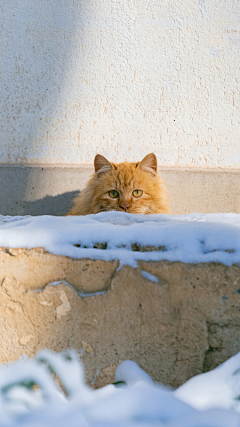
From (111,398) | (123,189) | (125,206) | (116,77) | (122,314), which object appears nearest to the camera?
(111,398)

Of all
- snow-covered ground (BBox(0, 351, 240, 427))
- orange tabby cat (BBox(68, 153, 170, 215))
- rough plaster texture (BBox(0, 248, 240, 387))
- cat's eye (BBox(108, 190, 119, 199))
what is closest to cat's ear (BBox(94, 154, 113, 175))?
orange tabby cat (BBox(68, 153, 170, 215))

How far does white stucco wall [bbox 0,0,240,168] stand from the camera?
2596 millimetres

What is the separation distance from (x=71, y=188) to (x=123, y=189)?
559 mm

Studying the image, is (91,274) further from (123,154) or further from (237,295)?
(123,154)

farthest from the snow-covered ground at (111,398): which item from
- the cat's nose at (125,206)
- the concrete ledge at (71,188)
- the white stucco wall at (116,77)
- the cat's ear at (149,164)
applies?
the white stucco wall at (116,77)

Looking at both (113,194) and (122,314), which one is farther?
(113,194)

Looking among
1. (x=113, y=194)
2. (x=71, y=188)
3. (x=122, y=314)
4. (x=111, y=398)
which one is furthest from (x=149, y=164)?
(x=111, y=398)

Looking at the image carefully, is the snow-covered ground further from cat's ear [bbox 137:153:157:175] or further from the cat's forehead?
cat's ear [bbox 137:153:157:175]

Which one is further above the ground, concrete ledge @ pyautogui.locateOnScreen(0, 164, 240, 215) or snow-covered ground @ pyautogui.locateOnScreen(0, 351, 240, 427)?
concrete ledge @ pyautogui.locateOnScreen(0, 164, 240, 215)

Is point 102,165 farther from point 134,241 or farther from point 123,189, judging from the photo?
point 134,241

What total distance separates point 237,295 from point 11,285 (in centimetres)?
73

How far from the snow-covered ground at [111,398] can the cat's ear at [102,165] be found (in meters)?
1.61

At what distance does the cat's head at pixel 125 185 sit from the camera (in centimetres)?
236

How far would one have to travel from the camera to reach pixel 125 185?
2.38 m
